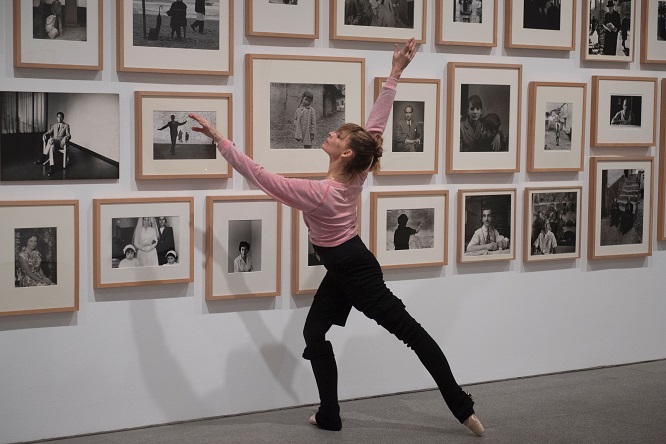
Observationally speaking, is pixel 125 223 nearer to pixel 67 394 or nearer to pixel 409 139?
pixel 67 394

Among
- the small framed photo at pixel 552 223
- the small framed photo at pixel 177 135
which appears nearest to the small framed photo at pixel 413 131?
the small framed photo at pixel 552 223

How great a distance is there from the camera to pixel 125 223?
4.96 meters

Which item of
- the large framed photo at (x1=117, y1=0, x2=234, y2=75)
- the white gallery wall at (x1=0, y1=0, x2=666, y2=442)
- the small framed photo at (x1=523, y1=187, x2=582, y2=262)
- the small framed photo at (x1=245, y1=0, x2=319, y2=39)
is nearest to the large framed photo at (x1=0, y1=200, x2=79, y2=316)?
the white gallery wall at (x1=0, y1=0, x2=666, y2=442)

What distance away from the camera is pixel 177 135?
5.05 m

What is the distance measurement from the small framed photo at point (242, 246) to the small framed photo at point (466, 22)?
57.9 inches

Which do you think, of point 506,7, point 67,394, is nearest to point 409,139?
point 506,7

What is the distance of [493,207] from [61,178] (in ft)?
8.67

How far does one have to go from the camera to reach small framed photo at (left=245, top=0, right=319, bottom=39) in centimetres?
516

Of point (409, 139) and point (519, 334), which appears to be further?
point (519, 334)

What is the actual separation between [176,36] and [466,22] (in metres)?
1.82

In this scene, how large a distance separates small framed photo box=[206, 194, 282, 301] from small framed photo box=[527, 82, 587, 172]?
1.78 m

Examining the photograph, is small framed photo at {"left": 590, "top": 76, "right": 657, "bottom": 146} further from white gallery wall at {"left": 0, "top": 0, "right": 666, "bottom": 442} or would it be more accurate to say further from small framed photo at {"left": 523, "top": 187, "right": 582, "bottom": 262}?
small framed photo at {"left": 523, "top": 187, "right": 582, "bottom": 262}

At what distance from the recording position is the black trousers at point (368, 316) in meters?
4.96

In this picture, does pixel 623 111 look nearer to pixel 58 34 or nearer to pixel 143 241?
pixel 143 241
